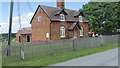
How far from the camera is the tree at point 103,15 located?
4294 cm

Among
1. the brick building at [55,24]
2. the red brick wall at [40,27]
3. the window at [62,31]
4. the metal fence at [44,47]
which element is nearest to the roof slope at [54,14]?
the brick building at [55,24]

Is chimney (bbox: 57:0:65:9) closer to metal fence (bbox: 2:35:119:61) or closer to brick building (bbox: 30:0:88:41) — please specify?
brick building (bbox: 30:0:88:41)

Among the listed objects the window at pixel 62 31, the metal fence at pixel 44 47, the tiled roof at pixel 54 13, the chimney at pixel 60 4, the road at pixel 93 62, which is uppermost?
the chimney at pixel 60 4

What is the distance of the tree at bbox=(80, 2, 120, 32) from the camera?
42938 millimetres

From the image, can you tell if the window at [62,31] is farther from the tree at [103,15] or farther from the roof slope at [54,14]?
the tree at [103,15]

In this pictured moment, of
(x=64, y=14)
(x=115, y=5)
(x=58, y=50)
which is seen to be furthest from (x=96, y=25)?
(x=58, y=50)

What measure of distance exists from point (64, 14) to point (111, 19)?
1579cm

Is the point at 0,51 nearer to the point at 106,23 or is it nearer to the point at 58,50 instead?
the point at 58,50

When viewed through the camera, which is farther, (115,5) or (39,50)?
(115,5)

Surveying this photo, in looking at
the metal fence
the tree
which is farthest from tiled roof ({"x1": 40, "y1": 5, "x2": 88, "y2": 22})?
the metal fence

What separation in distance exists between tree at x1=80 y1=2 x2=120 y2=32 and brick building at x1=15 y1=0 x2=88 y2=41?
1021cm

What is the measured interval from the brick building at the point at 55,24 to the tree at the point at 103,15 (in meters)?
10.2

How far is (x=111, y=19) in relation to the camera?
4331 centimetres

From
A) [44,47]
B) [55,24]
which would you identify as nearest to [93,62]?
[44,47]
